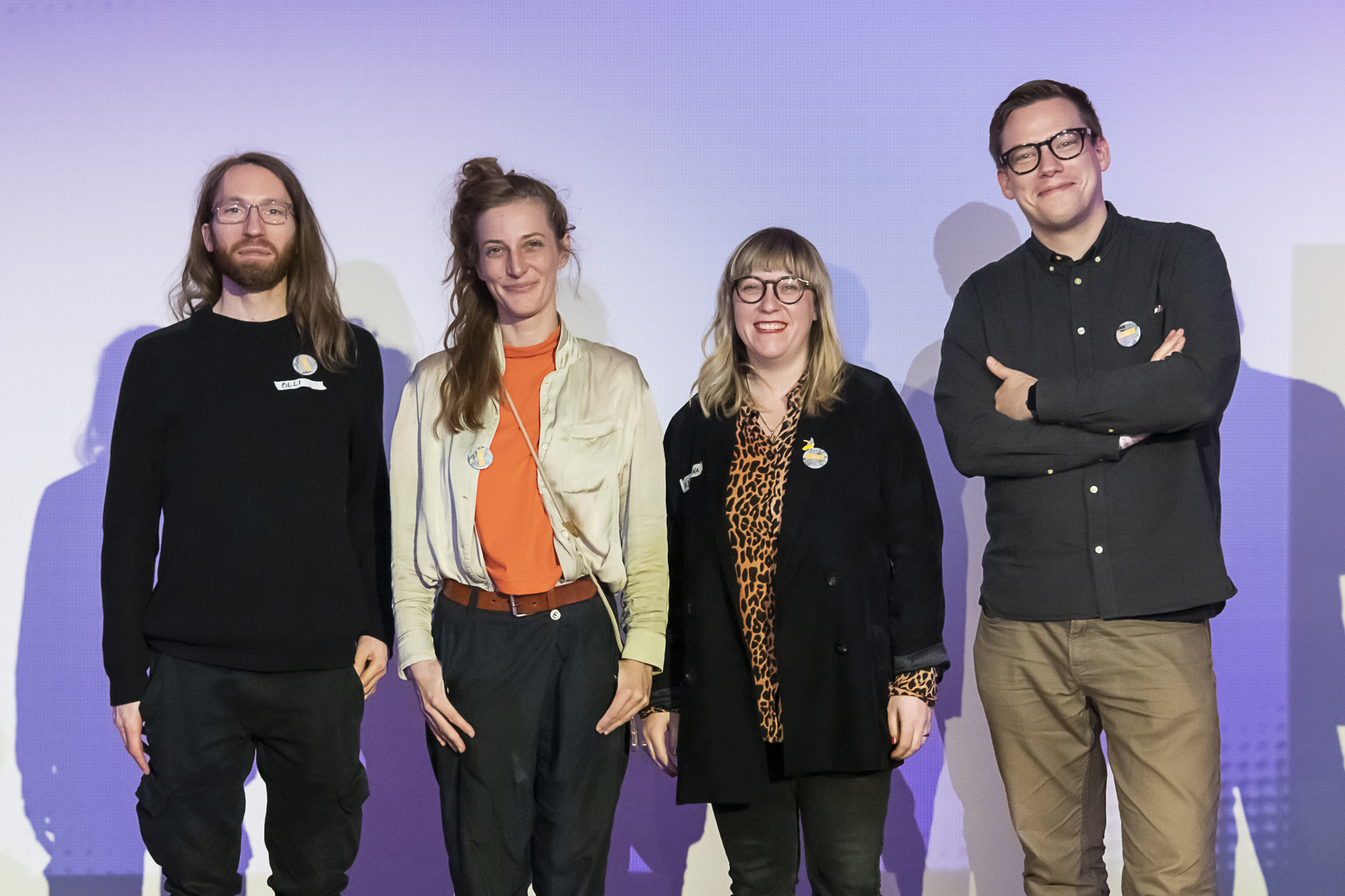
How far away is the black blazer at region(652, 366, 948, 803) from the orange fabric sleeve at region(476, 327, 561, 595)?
32 cm

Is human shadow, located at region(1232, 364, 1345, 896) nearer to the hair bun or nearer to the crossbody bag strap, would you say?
the crossbody bag strap

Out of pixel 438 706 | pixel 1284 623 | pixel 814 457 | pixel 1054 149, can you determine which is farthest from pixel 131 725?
pixel 1284 623

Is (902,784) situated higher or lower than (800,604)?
lower

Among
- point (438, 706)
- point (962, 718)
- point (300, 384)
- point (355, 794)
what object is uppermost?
point (300, 384)

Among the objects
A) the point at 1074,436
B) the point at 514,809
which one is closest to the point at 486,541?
the point at 514,809

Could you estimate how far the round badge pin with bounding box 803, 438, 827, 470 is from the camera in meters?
2.26

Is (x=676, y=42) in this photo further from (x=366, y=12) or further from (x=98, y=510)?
(x=98, y=510)

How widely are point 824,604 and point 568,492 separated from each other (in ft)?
1.92

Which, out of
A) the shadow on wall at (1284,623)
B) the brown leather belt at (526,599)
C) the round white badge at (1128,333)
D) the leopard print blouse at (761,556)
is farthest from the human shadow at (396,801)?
the shadow on wall at (1284,623)

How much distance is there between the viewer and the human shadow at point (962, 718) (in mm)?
3359

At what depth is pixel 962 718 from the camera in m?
3.39

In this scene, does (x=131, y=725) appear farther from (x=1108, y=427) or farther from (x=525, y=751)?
(x=1108, y=427)

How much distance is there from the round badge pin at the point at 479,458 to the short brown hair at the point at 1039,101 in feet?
4.36

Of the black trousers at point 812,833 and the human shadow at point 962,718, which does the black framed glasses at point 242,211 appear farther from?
the human shadow at point 962,718
